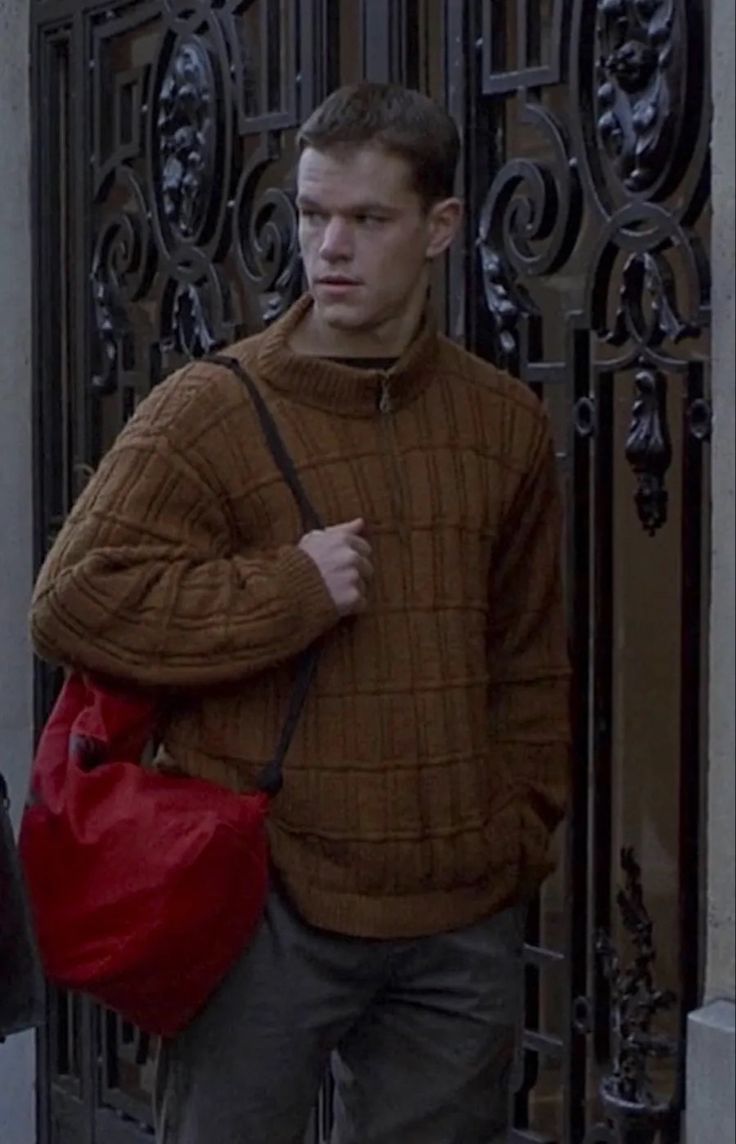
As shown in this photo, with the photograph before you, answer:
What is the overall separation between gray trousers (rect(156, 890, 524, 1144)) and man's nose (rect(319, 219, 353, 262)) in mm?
951

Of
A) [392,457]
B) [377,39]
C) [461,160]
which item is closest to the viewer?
[392,457]

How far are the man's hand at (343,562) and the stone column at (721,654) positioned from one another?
53cm

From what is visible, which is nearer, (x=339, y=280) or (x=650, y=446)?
(x=339, y=280)

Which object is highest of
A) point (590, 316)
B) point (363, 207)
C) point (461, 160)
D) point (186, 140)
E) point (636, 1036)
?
point (186, 140)

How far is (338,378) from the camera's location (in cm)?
383

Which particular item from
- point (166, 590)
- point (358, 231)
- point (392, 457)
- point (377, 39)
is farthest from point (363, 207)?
point (377, 39)

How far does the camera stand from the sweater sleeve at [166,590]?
3748 mm

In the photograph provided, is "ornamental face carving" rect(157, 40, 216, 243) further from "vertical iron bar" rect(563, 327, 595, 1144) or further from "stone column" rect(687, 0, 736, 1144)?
"stone column" rect(687, 0, 736, 1144)

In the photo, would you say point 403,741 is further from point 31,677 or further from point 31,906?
point 31,677

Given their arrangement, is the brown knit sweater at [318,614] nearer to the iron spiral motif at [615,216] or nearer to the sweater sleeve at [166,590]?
the sweater sleeve at [166,590]

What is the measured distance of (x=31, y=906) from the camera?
3.86m

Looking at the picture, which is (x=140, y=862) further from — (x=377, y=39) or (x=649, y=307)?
(x=377, y=39)

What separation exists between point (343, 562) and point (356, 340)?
1.21 ft

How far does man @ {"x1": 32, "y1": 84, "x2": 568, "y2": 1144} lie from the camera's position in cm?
378
